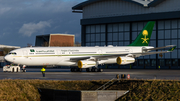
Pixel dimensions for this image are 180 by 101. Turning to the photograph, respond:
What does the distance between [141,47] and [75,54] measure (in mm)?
13124

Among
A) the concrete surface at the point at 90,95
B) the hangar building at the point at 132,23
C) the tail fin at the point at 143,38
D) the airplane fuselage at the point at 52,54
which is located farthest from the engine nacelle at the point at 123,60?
the hangar building at the point at 132,23

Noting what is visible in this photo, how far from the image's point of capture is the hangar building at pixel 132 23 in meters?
71.8

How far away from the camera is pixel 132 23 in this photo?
3086 inches

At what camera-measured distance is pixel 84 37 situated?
87.1 meters

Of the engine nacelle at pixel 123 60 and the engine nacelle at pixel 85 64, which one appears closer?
the engine nacelle at pixel 85 64

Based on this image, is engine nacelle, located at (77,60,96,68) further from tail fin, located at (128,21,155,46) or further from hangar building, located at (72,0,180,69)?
hangar building, located at (72,0,180,69)

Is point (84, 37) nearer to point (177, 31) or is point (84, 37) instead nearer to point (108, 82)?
point (177, 31)

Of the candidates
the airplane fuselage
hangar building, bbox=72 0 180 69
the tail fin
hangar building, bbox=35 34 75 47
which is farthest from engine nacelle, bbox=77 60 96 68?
hangar building, bbox=35 34 75 47

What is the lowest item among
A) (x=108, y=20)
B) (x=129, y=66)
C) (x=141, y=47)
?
(x=129, y=66)

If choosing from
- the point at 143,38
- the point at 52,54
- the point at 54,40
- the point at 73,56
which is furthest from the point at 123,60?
the point at 54,40

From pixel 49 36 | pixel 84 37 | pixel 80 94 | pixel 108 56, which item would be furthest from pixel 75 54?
pixel 49 36

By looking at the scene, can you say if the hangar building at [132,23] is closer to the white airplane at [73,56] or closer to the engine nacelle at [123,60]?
the white airplane at [73,56]

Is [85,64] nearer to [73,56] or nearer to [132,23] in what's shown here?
[73,56]

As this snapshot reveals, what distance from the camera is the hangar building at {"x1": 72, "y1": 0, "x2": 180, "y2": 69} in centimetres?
7175
